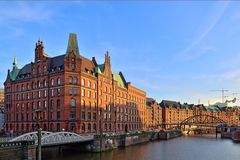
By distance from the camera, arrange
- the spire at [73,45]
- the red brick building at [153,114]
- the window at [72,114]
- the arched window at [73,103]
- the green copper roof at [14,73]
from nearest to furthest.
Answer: the window at [72,114] → the arched window at [73,103] → the spire at [73,45] → the green copper roof at [14,73] → the red brick building at [153,114]

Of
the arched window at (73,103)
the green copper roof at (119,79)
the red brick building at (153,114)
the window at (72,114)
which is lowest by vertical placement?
the red brick building at (153,114)

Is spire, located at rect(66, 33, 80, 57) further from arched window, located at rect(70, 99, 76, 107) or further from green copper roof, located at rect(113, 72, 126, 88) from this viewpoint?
green copper roof, located at rect(113, 72, 126, 88)

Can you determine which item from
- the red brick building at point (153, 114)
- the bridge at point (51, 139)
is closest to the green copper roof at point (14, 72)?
the bridge at point (51, 139)

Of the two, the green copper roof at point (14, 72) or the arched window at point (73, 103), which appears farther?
the green copper roof at point (14, 72)

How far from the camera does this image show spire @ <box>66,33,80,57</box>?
87.0 meters

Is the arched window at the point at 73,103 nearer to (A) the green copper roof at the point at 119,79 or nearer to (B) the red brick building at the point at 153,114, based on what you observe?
(A) the green copper roof at the point at 119,79

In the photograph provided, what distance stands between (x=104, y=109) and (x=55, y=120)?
2057cm

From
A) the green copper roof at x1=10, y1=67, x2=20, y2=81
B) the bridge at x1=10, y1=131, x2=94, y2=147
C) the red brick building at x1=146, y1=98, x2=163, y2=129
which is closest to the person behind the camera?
the bridge at x1=10, y1=131, x2=94, y2=147

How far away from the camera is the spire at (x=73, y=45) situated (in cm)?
8697

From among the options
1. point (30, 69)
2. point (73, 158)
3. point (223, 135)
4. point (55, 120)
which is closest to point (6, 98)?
point (30, 69)

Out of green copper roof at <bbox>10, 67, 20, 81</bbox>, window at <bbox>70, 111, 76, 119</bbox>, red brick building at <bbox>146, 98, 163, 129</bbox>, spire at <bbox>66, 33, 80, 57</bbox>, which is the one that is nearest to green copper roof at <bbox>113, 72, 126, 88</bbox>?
spire at <bbox>66, 33, 80, 57</bbox>

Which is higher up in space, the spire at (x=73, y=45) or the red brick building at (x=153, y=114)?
the spire at (x=73, y=45)

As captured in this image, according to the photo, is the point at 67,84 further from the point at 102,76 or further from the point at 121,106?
the point at 121,106

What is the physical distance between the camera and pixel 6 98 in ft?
342
